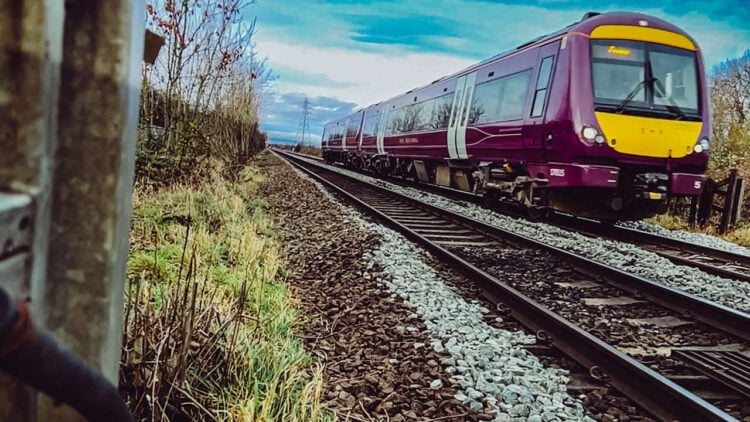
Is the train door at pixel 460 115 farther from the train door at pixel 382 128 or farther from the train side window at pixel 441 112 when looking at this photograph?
Answer: the train door at pixel 382 128

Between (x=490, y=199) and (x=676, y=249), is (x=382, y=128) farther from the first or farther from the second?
(x=676, y=249)

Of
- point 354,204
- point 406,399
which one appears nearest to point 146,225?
point 406,399

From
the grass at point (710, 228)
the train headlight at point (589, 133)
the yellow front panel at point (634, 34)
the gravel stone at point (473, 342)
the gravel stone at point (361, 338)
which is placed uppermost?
the yellow front panel at point (634, 34)

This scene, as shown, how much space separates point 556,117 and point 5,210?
8344mm

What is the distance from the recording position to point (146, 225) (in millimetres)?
5758

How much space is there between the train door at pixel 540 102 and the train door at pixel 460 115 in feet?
8.48

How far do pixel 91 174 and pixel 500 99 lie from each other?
1002 cm

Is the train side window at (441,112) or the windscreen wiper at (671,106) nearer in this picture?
the windscreen wiper at (671,106)

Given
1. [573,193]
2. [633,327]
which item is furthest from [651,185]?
[633,327]

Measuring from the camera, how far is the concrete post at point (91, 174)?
719mm

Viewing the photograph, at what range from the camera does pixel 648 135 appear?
8.19 meters

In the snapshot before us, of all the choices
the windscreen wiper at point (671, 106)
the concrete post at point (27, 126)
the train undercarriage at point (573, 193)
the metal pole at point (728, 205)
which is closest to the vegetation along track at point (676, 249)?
the train undercarriage at point (573, 193)

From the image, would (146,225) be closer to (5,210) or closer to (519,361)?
(519,361)

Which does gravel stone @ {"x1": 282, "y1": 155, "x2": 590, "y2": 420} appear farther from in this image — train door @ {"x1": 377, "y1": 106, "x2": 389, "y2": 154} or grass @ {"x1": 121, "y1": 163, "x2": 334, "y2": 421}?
train door @ {"x1": 377, "y1": 106, "x2": 389, "y2": 154}
